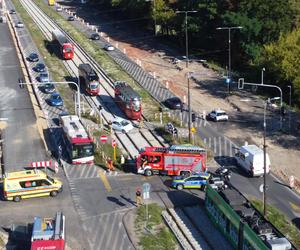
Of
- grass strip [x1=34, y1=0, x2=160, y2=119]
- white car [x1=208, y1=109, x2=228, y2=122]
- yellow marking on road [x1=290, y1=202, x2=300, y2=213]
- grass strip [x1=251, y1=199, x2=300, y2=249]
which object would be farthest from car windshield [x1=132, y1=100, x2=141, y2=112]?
yellow marking on road [x1=290, y1=202, x2=300, y2=213]

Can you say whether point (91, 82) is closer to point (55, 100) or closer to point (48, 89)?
point (55, 100)

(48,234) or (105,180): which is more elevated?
(48,234)

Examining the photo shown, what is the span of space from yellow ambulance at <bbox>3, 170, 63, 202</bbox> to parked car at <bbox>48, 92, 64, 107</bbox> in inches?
1060

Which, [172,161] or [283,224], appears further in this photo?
[172,161]

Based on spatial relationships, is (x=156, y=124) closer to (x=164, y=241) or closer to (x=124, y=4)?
(x=164, y=241)

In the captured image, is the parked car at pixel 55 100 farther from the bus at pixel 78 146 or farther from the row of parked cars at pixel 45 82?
the bus at pixel 78 146

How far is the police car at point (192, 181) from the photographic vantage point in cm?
5384

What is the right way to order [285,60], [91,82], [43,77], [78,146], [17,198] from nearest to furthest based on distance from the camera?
[17,198] → [78,146] → [285,60] → [91,82] → [43,77]

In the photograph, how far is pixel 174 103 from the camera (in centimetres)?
7856

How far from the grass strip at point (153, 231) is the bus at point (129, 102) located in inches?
928

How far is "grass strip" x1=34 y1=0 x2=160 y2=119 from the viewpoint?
8019cm

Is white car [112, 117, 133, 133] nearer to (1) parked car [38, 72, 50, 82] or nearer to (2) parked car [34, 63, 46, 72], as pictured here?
(1) parked car [38, 72, 50, 82]

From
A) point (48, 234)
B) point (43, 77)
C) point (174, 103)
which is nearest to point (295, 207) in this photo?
point (48, 234)

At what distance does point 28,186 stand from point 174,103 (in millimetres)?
31106
